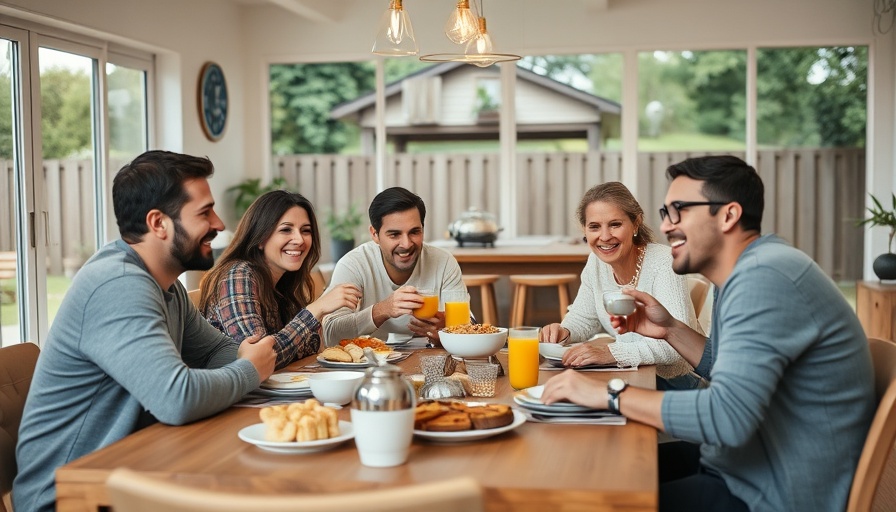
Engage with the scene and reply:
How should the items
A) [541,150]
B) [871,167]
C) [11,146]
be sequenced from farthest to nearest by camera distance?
1. [541,150]
2. [871,167]
3. [11,146]

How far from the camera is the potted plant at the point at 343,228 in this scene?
7.67m

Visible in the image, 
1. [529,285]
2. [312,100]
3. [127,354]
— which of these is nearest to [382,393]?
[127,354]

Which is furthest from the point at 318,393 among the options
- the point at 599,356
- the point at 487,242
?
the point at 487,242

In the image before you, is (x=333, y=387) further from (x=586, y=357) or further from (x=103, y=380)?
(x=586, y=357)

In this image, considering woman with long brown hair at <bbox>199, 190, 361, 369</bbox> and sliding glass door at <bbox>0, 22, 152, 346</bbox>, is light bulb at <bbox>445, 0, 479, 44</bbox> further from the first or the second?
sliding glass door at <bbox>0, 22, 152, 346</bbox>

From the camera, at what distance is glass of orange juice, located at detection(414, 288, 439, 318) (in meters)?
2.77

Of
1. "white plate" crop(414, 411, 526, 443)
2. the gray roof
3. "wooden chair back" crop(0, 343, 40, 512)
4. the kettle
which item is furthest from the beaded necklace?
the gray roof

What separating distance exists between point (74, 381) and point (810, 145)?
21.5ft

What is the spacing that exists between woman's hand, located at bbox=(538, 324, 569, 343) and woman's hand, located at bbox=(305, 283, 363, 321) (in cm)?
60

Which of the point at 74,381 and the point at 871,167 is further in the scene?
the point at 871,167

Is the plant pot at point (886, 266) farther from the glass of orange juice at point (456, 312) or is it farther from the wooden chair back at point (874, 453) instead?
the wooden chair back at point (874, 453)

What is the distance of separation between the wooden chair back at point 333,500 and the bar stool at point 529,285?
Answer: 4.65 m

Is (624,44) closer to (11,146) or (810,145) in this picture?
(810,145)

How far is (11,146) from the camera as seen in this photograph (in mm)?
4941
